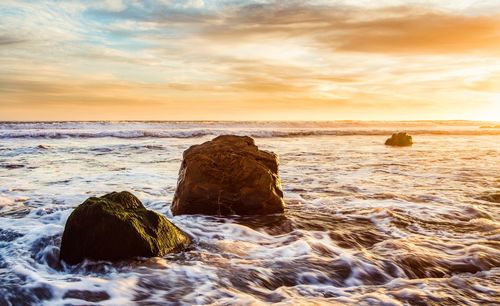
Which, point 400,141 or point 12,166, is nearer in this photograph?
point 12,166

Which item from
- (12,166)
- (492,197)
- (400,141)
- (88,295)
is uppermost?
(400,141)

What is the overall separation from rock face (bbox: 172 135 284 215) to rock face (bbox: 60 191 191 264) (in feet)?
6.29

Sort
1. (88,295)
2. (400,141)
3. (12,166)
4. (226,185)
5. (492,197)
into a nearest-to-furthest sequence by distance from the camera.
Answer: (88,295), (226,185), (492,197), (12,166), (400,141)

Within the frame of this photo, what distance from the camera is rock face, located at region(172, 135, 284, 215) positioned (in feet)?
22.9

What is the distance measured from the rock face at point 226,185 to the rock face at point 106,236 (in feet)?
6.29

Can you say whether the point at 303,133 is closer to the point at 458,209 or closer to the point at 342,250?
the point at 458,209

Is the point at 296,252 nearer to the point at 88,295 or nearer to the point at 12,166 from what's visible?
the point at 88,295

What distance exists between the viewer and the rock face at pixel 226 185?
22.9 feet

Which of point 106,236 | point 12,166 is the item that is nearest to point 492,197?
point 106,236

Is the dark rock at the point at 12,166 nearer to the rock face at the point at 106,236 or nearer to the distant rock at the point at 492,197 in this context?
the rock face at the point at 106,236

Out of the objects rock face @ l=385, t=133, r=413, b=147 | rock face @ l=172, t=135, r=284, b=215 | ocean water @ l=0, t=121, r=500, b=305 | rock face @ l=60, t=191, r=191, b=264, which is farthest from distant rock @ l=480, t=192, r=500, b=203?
rock face @ l=385, t=133, r=413, b=147

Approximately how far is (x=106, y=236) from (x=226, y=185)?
8.52 ft

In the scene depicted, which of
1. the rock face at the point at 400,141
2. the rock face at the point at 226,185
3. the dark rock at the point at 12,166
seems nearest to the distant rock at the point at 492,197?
the rock face at the point at 226,185

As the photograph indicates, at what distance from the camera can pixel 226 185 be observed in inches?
279
